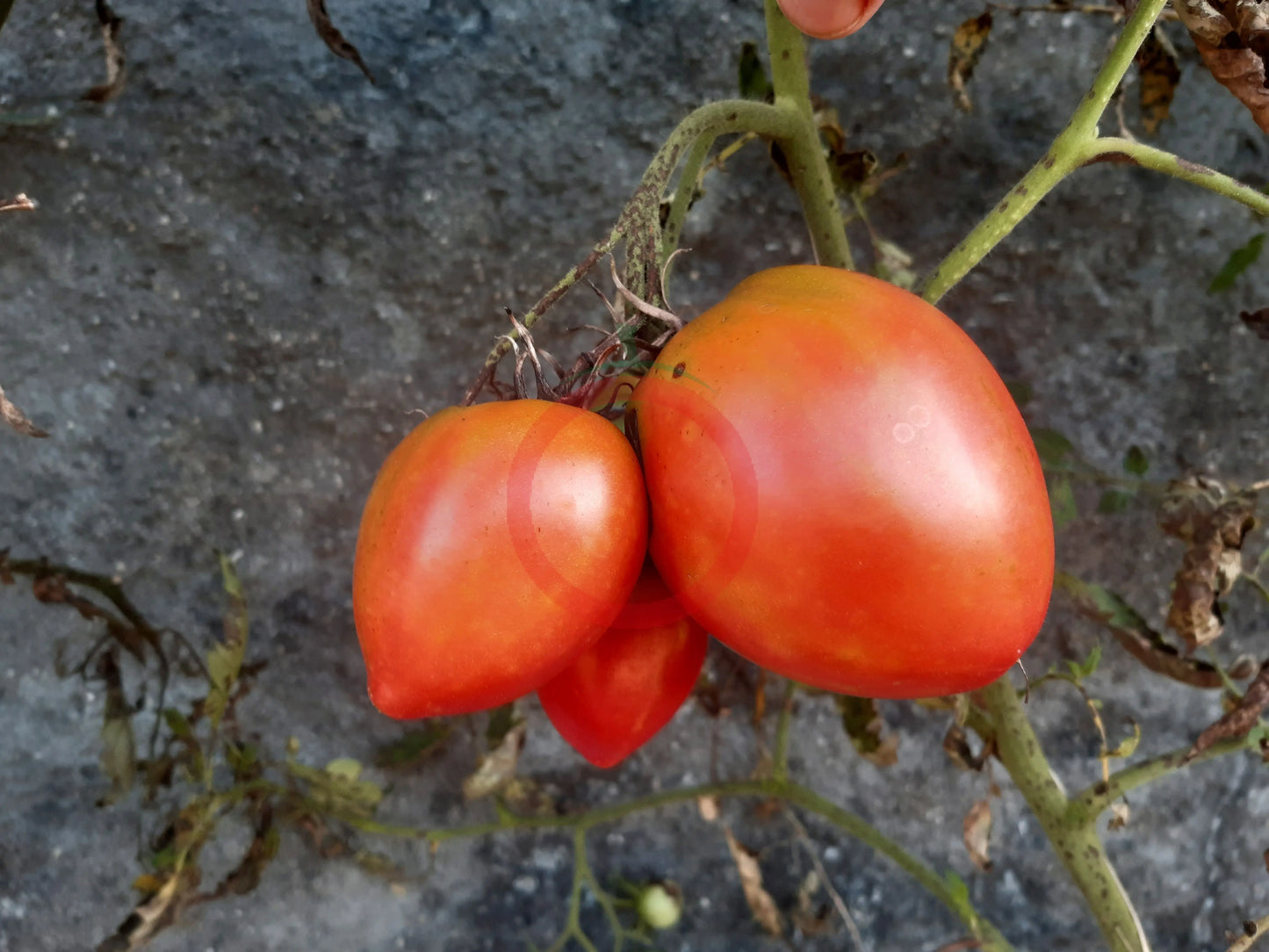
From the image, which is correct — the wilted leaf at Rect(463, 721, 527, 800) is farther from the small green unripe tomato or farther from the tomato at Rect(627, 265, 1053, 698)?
the tomato at Rect(627, 265, 1053, 698)

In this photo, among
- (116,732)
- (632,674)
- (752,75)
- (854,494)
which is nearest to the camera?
(854,494)

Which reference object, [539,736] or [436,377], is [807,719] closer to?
[539,736]

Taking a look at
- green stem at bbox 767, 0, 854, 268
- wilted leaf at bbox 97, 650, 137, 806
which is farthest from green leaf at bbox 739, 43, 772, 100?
wilted leaf at bbox 97, 650, 137, 806

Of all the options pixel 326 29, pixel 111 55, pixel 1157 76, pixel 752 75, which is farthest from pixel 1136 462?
pixel 111 55

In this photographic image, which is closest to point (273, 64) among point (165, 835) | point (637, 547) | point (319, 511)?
point (319, 511)

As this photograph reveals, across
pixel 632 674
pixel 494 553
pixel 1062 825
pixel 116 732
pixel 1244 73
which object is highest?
pixel 1244 73

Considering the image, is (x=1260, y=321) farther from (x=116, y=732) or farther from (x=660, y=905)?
(x=116, y=732)

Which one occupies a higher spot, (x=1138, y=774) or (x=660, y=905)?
(x=1138, y=774)
